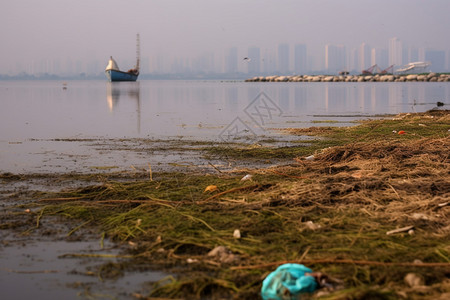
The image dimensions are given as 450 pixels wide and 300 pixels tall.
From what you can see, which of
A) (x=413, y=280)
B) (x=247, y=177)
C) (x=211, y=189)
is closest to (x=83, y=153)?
(x=247, y=177)

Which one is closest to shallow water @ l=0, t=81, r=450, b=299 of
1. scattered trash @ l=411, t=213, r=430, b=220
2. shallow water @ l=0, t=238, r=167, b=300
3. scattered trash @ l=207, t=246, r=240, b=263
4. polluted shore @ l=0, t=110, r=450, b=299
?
shallow water @ l=0, t=238, r=167, b=300

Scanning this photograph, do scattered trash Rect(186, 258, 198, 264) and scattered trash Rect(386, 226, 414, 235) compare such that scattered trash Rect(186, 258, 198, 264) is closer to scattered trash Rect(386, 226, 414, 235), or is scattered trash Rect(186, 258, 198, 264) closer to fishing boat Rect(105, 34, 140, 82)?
scattered trash Rect(386, 226, 414, 235)

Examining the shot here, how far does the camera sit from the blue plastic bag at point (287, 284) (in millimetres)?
4270

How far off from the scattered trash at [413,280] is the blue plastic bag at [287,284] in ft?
2.49

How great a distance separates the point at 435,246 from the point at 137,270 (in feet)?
→ 9.41

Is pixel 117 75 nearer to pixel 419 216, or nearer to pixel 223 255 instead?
pixel 419 216

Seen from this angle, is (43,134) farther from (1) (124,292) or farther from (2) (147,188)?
(1) (124,292)

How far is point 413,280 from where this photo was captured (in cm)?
436

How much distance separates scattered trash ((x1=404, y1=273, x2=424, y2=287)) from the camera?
4324 millimetres

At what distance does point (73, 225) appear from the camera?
255 inches

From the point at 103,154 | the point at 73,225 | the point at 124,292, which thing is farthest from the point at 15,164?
the point at 124,292

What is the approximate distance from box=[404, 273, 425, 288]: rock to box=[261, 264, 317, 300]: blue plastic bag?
76cm

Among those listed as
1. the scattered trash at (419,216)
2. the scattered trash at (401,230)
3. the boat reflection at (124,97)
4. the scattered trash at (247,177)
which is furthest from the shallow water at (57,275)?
the boat reflection at (124,97)

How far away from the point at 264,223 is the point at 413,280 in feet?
6.61
